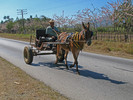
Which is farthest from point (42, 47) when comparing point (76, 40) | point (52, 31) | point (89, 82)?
point (89, 82)

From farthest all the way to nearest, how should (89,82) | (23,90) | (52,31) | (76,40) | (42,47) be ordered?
(42,47)
(52,31)
(76,40)
(89,82)
(23,90)

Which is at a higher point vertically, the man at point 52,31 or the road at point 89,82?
the man at point 52,31

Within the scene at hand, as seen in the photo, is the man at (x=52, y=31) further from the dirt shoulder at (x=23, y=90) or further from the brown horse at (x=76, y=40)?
the dirt shoulder at (x=23, y=90)

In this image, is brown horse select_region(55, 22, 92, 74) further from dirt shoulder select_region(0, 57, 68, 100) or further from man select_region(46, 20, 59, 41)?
dirt shoulder select_region(0, 57, 68, 100)

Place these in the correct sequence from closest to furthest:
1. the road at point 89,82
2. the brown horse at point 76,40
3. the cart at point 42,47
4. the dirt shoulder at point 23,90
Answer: the dirt shoulder at point 23,90 < the road at point 89,82 < the brown horse at point 76,40 < the cart at point 42,47

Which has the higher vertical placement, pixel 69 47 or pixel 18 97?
pixel 69 47

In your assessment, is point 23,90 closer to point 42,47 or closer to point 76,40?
point 76,40

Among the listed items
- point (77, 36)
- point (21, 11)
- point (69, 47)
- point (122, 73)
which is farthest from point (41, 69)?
point (21, 11)

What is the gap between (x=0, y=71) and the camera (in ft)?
25.4

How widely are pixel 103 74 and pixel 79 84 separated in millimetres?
1710

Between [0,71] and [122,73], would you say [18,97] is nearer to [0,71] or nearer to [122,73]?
[0,71]

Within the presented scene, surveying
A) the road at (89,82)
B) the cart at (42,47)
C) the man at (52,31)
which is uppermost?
the man at (52,31)

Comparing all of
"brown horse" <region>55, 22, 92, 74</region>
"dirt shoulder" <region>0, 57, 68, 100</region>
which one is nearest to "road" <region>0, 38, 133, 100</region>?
"dirt shoulder" <region>0, 57, 68, 100</region>

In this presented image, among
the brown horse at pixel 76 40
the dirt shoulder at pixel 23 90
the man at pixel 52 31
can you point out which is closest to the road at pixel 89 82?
the dirt shoulder at pixel 23 90
